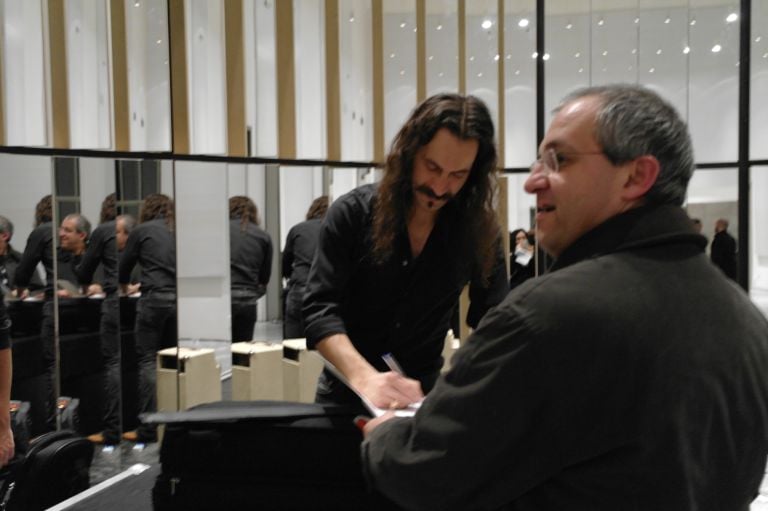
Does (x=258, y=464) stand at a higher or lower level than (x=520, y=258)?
lower

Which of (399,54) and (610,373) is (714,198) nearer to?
(399,54)

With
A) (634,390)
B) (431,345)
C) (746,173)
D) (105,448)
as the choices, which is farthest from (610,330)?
(746,173)

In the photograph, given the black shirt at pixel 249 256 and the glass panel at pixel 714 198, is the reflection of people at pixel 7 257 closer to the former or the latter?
the black shirt at pixel 249 256

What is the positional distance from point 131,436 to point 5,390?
76 centimetres

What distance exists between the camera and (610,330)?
26.6 inches

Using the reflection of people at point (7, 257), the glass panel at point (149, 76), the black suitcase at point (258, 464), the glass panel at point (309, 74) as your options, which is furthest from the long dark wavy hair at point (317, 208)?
the black suitcase at point (258, 464)

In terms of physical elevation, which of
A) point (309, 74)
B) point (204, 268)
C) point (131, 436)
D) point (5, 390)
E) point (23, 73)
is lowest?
point (131, 436)

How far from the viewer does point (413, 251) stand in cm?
146

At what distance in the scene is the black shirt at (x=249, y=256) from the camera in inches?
105

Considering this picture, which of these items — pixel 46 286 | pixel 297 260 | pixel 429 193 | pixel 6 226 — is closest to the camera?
pixel 429 193

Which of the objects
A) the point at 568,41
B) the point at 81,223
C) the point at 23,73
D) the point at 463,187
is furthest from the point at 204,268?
the point at 568,41

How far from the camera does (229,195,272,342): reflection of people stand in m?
2.68

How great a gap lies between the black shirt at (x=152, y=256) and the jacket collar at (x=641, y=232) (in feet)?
6.50

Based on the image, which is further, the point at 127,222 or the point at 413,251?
the point at 127,222
